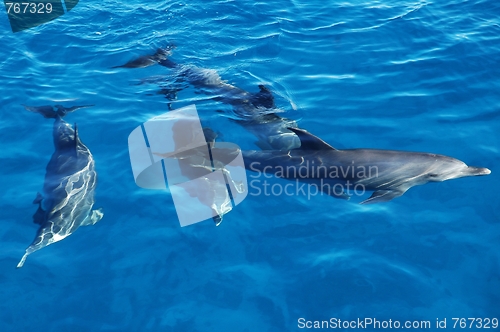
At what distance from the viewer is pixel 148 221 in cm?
775

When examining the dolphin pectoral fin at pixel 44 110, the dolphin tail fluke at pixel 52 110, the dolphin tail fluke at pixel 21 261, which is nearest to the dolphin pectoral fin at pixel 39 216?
the dolphin tail fluke at pixel 21 261

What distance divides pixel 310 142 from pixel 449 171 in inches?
92.9

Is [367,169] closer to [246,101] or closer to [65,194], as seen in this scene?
[246,101]

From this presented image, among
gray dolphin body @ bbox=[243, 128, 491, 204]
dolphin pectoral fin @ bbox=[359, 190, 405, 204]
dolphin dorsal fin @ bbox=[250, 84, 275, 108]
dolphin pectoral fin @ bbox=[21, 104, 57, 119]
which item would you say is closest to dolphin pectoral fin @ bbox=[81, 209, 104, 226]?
gray dolphin body @ bbox=[243, 128, 491, 204]

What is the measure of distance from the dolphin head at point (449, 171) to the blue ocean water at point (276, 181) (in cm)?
20

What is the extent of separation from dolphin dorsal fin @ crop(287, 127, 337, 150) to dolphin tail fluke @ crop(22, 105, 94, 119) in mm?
5090

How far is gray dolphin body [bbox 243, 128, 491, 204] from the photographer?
7.94 m

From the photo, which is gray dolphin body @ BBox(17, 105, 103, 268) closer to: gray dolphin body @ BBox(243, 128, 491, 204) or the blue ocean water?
the blue ocean water

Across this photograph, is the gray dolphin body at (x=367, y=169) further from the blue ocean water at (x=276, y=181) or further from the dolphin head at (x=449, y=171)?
the blue ocean water at (x=276, y=181)

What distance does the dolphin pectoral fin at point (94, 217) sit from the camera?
7601 mm

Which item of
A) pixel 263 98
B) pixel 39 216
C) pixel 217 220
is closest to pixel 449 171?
pixel 217 220

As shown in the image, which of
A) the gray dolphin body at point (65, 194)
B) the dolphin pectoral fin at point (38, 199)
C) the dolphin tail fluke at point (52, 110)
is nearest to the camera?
the gray dolphin body at point (65, 194)

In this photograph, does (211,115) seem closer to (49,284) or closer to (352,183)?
(352,183)

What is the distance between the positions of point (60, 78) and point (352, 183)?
24.8ft
